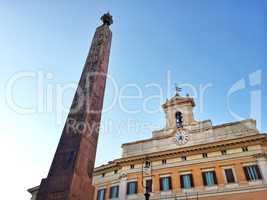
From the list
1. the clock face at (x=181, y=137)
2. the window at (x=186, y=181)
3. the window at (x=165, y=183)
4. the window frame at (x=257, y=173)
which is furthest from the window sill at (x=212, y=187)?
the clock face at (x=181, y=137)

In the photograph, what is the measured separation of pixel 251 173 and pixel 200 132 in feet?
16.3

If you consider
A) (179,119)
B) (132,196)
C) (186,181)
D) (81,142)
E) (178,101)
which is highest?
(178,101)

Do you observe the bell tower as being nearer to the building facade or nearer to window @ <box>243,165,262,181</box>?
the building facade

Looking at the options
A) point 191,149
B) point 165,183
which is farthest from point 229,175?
Answer: point 165,183

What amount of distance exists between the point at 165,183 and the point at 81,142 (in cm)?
1431

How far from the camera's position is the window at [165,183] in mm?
18406

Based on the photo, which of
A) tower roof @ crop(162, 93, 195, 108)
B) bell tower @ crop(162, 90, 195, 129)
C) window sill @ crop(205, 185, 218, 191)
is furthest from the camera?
tower roof @ crop(162, 93, 195, 108)

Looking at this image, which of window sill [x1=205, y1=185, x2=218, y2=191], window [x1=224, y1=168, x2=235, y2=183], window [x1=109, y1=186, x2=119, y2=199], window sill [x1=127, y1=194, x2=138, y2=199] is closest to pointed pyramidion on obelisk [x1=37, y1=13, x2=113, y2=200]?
window sill [x1=205, y1=185, x2=218, y2=191]

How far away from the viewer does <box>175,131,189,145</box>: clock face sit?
20219mm

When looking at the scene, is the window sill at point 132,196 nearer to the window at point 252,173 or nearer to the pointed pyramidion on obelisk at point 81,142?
the window at point 252,173

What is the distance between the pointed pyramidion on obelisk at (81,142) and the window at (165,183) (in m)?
12.9

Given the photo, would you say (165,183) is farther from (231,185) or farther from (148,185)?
(231,185)

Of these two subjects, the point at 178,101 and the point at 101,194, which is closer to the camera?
the point at 101,194

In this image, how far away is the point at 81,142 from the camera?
19.9 feet
